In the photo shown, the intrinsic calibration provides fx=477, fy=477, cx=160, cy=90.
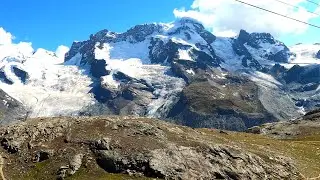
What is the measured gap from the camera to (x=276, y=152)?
84.0 m

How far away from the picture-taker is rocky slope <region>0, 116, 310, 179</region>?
65.9 metres

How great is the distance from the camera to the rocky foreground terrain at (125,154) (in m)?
65.9

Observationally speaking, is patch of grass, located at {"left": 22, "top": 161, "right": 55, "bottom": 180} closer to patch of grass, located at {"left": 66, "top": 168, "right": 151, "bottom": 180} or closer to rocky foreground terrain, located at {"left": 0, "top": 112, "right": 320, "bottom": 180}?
rocky foreground terrain, located at {"left": 0, "top": 112, "right": 320, "bottom": 180}

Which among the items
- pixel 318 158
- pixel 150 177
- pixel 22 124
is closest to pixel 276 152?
pixel 318 158

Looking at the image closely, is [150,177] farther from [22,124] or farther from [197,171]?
[22,124]

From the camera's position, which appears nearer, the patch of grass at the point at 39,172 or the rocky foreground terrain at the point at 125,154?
the patch of grass at the point at 39,172

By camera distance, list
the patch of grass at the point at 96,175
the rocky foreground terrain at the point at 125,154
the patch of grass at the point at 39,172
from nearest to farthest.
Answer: the patch of grass at the point at 96,175, the patch of grass at the point at 39,172, the rocky foreground terrain at the point at 125,154

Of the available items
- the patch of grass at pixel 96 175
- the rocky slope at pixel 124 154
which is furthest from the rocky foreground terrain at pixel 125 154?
the patch of grass at pixel 96 175

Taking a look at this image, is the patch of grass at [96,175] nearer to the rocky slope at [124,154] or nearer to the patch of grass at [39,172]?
the rocky slope at [124,154]

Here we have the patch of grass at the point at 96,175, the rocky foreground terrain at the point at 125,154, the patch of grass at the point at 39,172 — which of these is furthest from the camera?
the rocky foreground terrain at the point at 125,154

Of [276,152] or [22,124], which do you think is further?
[276,152]

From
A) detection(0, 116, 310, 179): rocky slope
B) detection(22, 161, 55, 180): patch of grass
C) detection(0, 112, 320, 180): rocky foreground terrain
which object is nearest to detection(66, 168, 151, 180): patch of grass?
detection(0, 116, 310, 179): rocky slope

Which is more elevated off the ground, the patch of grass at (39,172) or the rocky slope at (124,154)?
the rocky slope at (124,154)

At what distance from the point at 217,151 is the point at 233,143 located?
1010cm
